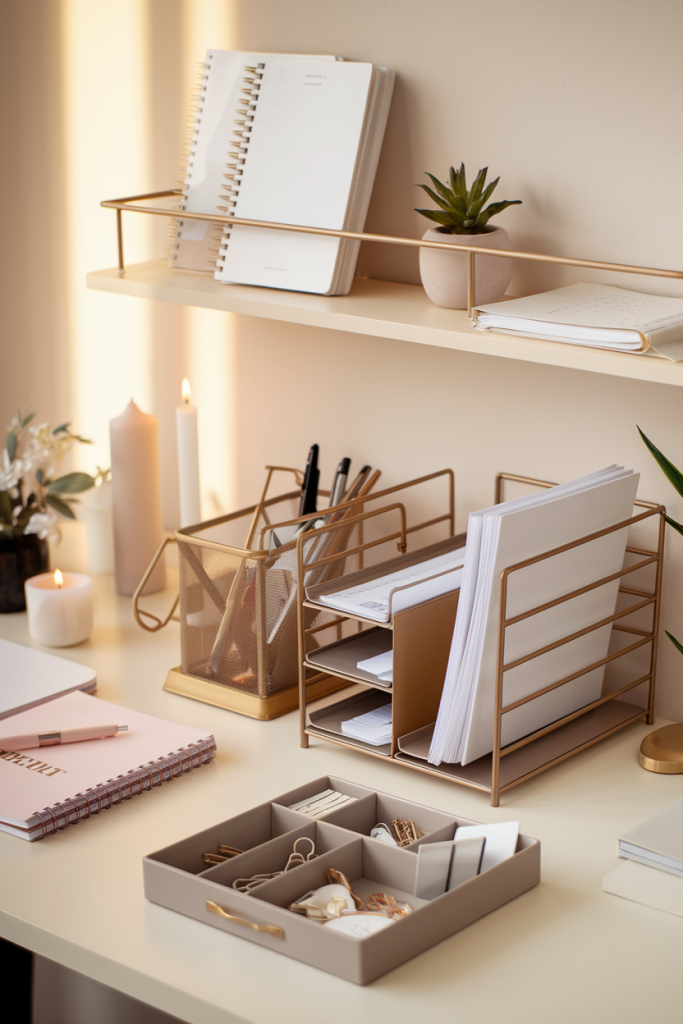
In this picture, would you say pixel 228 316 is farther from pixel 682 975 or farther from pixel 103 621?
pixel 682 975

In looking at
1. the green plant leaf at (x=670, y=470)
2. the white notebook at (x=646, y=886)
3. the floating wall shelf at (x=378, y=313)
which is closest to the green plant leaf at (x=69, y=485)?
the floating wall shelf at (x=378, y=313)

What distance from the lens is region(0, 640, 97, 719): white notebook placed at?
1141 mm

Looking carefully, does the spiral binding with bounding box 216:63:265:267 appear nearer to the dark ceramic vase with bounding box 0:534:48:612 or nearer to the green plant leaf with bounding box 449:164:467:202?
the green plant leaf with bounding box 449:164:467:202

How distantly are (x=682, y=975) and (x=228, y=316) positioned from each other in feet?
3.17

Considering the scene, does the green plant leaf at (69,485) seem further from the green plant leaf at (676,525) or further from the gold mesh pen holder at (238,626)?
the green plant leaf at (676,525)

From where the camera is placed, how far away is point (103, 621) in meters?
1.39

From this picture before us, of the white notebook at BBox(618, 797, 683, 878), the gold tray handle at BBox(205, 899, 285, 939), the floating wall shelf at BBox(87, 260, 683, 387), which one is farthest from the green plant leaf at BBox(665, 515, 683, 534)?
the gold tray handle at BBox(205, 899, 285, 939)

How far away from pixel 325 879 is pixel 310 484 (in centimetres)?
53

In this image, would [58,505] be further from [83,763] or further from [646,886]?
[646,886]

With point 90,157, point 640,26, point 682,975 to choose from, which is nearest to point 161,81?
point 90,157

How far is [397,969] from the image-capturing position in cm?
75

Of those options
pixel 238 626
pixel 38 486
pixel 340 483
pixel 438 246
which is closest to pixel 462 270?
pixel 438 246

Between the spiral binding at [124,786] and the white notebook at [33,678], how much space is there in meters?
0.19

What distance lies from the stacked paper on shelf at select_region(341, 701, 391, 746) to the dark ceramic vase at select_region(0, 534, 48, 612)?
525mm
